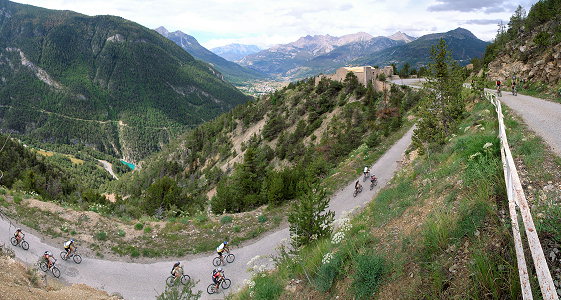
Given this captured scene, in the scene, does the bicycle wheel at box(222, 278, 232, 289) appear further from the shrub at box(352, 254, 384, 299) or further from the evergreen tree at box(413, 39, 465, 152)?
the evergreen tree at box(413, 39, 465, 152)

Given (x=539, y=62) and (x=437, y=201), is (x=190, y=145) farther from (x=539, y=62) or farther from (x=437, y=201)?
(x=437, y=201)

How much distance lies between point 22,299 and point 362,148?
84.4ft

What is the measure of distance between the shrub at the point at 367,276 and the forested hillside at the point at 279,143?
11.5m

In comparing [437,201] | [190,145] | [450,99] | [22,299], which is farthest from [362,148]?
[190,145]

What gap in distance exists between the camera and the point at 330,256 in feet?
23.4

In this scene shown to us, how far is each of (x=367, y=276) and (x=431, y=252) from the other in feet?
4.09

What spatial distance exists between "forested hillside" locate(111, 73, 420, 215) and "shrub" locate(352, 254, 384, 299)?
37.6ft

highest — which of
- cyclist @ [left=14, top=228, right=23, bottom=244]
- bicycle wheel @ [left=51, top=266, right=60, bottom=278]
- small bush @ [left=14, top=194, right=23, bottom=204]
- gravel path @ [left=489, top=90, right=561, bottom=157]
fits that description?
gravel path @ [left=489, top=90, right=561, bottom=157]

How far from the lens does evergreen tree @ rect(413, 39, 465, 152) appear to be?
50.9 ft

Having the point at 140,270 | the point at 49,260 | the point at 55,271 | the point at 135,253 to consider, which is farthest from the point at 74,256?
the point at 140,270

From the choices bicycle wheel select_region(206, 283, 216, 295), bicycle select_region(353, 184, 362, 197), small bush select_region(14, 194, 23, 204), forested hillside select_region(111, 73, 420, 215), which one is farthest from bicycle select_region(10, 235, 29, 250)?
bicycle select_region(353, 184, 362, 197)

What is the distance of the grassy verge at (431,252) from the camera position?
430 cm

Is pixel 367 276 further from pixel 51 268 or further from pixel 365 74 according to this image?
pixel 365 74

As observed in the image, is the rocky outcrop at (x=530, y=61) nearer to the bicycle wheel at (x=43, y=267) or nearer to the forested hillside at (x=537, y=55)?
the forested hillside at (x=537, y=55)
